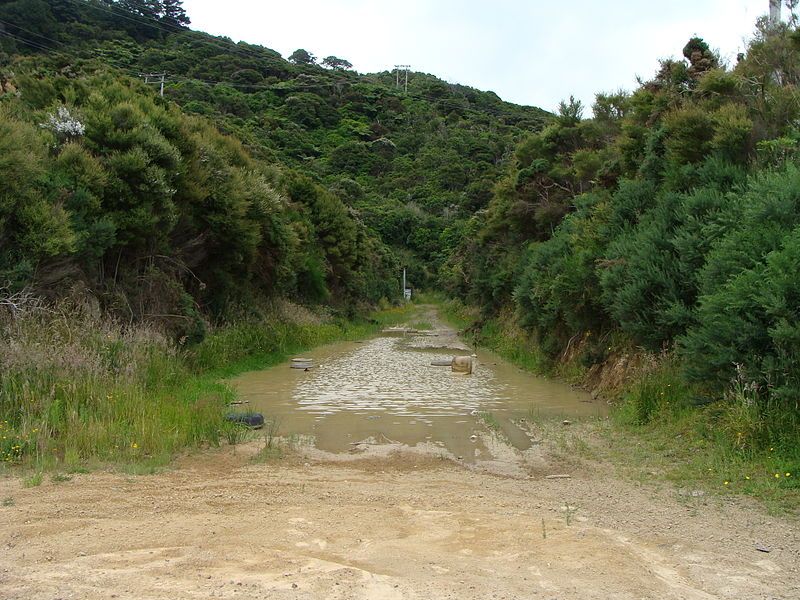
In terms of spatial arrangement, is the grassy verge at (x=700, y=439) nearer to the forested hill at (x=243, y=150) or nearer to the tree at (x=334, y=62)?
the forested hill at (x=243, y=150)

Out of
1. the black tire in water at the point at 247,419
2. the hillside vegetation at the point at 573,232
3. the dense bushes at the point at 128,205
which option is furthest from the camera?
the dense bushes at the point at 128,205

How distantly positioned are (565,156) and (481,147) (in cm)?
5089

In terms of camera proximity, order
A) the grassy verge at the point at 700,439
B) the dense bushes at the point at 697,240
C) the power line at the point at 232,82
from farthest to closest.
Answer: the power line at the point at 232,82 → the dense bushes at the point at 697,240 → the grassy verge at the point at 700,439

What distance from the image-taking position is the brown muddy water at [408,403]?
1040 cm

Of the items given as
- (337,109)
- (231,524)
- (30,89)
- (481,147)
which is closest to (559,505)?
(231,524)

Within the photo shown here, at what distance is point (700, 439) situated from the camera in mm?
8945

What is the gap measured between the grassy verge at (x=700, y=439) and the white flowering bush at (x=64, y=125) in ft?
40.8

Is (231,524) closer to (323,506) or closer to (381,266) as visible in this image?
(323,506)

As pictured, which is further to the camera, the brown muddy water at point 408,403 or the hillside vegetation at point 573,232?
the brown muddy water at point 408,403

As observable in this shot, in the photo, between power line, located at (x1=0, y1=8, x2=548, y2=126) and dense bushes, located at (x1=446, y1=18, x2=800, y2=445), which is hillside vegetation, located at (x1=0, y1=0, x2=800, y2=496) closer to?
dense bushes, located at (x1=446, y1=18, x2=800, y2=445)

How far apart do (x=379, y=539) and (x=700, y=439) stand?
537 cm

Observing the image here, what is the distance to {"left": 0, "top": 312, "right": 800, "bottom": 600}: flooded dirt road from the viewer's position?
4.52 m

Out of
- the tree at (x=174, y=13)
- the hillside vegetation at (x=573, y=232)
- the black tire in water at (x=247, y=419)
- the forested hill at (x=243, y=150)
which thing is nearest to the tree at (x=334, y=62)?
the forested hill at (x=243, y=150)

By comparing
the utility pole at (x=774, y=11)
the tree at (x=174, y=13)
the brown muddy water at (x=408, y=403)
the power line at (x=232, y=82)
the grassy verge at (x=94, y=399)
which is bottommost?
the brown muddy water at (x=408, y=403)
